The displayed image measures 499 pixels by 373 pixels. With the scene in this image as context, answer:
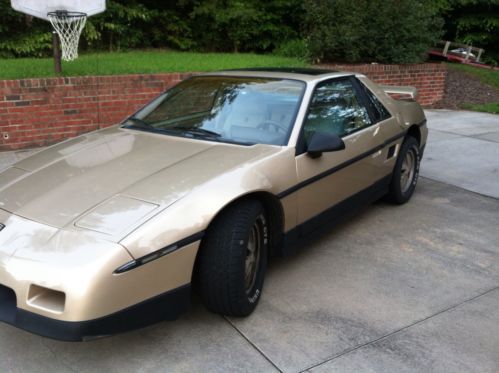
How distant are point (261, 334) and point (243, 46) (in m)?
11.8

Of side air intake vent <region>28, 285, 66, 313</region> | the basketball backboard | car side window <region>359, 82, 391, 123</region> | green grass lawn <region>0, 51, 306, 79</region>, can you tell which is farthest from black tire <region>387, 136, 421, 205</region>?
the basketball backboard

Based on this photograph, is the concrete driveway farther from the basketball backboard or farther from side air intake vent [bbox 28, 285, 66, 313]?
the basketball backboard

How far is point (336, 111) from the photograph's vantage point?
409cm

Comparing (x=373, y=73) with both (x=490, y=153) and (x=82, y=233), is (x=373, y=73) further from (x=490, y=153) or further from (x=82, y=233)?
(x=82, y=233)

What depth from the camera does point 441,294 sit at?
347 centimetres

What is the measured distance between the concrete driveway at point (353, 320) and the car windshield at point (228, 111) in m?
1.02

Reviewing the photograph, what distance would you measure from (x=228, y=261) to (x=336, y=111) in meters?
1.79

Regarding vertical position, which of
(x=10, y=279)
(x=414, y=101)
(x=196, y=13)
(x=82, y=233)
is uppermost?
(x=196, y=13)

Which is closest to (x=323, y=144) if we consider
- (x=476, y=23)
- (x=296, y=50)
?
(x=296, y=50)

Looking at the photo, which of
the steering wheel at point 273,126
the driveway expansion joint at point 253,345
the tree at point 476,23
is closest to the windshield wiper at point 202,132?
the steering wheel at point 273,126

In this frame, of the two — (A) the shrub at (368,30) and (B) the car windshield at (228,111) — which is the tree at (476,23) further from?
(B) the car windshield at (228,111)

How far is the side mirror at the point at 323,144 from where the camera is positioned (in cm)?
347

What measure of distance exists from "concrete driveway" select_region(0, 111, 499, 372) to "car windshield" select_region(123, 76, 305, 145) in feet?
3.36

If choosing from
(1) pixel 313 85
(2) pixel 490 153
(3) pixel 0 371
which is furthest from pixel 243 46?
(3) pixel 0 371
